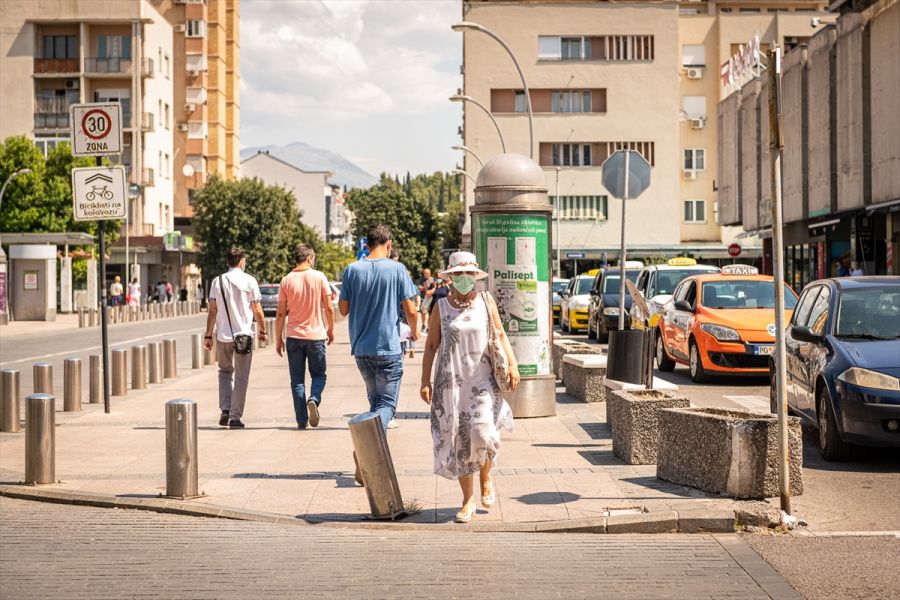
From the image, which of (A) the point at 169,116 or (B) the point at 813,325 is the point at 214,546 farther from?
(A) the point at 169,116

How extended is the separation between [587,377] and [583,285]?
64.4 feet

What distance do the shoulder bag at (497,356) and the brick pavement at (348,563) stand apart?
3.16 ft

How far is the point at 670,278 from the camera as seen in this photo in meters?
26.7

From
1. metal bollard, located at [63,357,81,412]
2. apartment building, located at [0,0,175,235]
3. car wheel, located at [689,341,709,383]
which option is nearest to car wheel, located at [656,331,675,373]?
car wheel, located at [689,341,709,383]

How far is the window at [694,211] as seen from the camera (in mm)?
73312

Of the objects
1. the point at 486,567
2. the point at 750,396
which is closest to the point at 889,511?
the point at 486,567

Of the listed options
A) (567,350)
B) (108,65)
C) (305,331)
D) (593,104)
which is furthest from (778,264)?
(108,65)

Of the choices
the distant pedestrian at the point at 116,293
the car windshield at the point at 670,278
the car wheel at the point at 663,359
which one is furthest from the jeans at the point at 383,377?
the distant pedestrian at the point at 116,293

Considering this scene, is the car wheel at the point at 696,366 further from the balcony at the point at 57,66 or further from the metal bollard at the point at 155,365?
the balcony at the point at 57,66

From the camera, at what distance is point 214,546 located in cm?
737

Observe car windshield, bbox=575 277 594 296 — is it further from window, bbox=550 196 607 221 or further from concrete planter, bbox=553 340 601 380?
window, bbox=550 196 607 221

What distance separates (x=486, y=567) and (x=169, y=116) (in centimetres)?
7896

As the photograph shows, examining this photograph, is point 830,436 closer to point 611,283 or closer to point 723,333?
point 723,333

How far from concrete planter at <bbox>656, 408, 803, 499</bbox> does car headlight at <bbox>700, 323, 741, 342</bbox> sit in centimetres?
882
